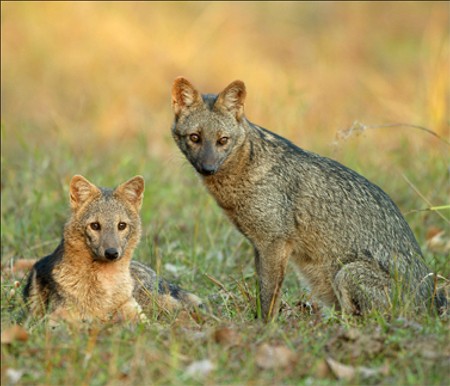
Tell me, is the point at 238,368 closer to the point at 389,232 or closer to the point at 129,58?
the point at 389,232

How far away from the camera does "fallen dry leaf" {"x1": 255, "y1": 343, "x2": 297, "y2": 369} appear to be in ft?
17.3

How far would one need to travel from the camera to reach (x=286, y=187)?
7547 mm

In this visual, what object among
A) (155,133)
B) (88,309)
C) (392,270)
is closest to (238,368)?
(88,309)

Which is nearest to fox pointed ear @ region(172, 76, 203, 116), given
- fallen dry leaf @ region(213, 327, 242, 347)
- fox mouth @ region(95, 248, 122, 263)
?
fox mouth @ region(95, 248, 122, 263)

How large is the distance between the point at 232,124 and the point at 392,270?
173 cm

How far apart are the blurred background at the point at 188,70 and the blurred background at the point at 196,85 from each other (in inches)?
1.5

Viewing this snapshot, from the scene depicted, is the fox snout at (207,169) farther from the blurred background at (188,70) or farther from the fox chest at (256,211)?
the blurred background at (188,70)

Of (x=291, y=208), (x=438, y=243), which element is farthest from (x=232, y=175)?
(x=438, y=243)

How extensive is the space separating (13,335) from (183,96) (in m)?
2.91

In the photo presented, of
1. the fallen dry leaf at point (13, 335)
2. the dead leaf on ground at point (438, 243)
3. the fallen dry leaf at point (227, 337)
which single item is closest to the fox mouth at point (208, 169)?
the fallen dry leaf at point (227, 337)

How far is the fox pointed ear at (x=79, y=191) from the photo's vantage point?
278 inches

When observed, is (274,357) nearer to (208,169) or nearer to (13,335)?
(13,335)

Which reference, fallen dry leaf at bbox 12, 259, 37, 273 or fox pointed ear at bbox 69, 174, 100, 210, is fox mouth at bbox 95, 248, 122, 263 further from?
fallen dry leaf at bbox 12, 259, 37, 273

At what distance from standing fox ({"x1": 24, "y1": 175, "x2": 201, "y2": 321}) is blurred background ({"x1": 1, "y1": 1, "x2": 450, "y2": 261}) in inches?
44.3
